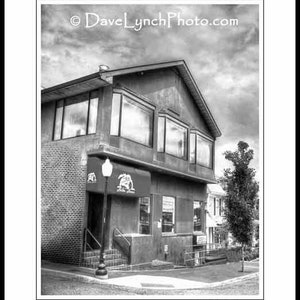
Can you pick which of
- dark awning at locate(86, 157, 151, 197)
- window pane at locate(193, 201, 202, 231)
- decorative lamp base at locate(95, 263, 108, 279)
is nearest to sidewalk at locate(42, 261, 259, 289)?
decorative lamp base at locate(95, 263, 108, 279)

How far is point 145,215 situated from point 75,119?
149 inches

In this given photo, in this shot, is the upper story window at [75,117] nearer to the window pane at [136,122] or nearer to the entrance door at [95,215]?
the window pane at [136,122]

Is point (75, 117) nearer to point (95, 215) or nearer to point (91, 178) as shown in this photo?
point (91, 178)

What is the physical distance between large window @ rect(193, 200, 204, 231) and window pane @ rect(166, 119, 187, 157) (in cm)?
182

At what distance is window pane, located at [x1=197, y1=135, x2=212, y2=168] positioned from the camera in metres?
13.1

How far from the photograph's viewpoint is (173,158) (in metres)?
13.5

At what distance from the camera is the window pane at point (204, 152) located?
13.1 metres

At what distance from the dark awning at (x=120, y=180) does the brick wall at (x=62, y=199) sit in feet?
1.02

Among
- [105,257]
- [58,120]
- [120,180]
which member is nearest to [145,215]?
[120,180]

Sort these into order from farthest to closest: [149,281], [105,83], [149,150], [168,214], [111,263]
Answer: [168,214] < [149,150] < [105,83] < [111,263] < [149,281]

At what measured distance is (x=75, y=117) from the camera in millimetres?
12016

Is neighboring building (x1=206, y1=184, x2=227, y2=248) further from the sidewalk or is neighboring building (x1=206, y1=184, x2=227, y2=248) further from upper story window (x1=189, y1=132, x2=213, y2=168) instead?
upper story window (x1=189, y1=132, x2=213, y2=168)

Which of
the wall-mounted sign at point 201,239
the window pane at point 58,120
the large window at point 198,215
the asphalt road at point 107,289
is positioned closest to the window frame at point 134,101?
the window pane at point 58,120
